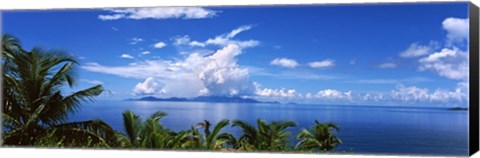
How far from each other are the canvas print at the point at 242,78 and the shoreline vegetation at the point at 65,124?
0.02m

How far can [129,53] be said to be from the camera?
45.9 ft

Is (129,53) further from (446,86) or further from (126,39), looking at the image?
(446,86)

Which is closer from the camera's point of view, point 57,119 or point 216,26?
point 216,26

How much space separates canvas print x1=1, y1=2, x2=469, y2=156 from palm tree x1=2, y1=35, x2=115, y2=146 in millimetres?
16

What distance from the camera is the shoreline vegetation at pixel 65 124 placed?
13867 millimetres

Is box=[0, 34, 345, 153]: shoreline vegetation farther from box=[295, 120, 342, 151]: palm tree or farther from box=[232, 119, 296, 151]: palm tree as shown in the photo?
box=[295, 120, 342, 151]: palm tree

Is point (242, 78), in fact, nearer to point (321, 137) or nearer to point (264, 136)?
point (264, 136)

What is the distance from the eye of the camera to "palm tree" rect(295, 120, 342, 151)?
13.5 meters

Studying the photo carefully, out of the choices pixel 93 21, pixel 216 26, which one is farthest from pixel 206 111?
pixel 93 21

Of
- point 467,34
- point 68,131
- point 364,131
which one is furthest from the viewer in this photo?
point 68,131

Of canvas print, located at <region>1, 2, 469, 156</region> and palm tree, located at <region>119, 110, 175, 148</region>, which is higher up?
canvas print, located at <region>1, 2, 469, 156</region>

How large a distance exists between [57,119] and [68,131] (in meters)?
0.27

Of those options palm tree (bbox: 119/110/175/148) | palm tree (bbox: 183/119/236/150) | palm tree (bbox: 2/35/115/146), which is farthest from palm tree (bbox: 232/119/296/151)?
palm tree (bbox: 2/35/115/146)

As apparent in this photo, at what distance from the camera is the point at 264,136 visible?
13.8 meters
